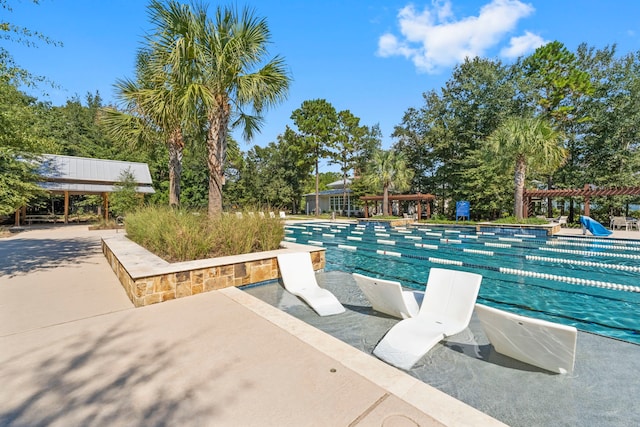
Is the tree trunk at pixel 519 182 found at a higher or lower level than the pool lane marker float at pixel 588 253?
higher

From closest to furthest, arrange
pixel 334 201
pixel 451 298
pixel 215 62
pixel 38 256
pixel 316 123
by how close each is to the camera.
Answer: pixel 451 298 < pixel 215 62 < pixel 38 256 < pixel 316 123 < pixel 334 201

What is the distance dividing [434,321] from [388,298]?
590mm

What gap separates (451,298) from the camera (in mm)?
3529

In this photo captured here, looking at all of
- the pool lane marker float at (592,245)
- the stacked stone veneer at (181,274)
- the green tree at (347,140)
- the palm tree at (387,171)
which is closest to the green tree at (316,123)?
the green tree at (347,140)

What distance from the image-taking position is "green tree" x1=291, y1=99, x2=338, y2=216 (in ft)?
94.2

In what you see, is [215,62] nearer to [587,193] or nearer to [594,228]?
[594,228]

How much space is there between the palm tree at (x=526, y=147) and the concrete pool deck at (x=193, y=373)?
623 inches

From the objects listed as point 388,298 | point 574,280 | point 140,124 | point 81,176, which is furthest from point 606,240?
point 81,176

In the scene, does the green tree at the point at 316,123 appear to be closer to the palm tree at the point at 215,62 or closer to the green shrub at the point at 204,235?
the palm tree at the point at 215,62

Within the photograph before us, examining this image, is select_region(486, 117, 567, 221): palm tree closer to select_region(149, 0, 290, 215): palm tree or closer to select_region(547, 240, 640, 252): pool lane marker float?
select_region(547, 240, 640, 252): pool lane marker float

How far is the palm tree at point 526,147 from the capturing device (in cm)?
1403

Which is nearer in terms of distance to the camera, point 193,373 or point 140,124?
point 193,373

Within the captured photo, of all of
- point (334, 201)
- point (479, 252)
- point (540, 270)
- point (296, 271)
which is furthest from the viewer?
point (334, 201)

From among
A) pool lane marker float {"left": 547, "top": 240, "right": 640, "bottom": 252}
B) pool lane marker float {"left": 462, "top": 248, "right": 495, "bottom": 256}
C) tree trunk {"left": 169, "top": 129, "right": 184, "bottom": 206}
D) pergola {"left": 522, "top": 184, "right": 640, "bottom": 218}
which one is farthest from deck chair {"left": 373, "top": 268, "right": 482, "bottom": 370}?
pergola {"left": 522, "top": 184, "right": 640, "bottom": 218}
